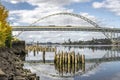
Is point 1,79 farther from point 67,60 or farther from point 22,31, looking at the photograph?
point 22,31

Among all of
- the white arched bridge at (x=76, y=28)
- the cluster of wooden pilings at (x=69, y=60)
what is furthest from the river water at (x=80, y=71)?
the white arched bridge at (x=76, y=28)

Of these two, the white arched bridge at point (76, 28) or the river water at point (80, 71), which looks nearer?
the river water at point (80, 71)

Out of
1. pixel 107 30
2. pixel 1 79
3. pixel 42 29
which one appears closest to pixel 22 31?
pixel 42 29

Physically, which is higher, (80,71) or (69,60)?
(69,60)

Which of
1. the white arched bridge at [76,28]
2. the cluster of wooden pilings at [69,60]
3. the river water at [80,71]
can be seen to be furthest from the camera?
the white arched bridge at [76,28]

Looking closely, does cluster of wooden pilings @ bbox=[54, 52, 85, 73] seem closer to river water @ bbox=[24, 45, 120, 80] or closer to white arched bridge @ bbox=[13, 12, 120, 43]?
river water @ bbox=[24, 45, 120, 80]

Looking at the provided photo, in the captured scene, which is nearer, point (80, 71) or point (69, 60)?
point (80, 71)

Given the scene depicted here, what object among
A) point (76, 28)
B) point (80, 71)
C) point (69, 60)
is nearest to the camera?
point (80, 71)

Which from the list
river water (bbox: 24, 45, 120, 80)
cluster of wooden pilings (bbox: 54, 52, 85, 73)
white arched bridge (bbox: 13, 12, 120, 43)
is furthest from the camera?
white arched bridge (bbox: 13, 12, 120, 43)

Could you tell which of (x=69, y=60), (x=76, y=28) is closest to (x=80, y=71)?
(x=69, y=60)

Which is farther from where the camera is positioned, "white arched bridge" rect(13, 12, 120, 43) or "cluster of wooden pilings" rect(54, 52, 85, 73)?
"white arched bridge" rect(13, 12, 120, 43)

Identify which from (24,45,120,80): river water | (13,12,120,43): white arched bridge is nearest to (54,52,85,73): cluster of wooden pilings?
(24,45,120,80): river water

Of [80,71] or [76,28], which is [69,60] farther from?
[76,28]

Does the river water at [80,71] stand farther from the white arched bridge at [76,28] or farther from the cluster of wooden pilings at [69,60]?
the white arched bridge at [76,28]
